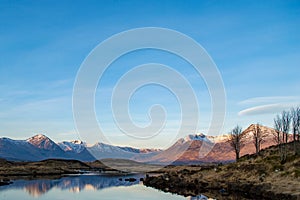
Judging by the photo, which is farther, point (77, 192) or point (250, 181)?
point (77, 192)

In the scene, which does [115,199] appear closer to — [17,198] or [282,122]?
[17,198]

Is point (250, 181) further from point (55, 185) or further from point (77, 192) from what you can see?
point (55, 185)

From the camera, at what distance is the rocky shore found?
63875mm

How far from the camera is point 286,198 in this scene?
186 ft

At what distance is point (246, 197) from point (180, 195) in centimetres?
1369

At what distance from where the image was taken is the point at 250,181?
251ft

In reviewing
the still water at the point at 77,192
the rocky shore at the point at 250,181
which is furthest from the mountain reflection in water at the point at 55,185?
the rocky shore at the point at 250,181

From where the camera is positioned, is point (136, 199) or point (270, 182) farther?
point (270, 182)

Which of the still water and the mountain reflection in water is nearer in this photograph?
the still water

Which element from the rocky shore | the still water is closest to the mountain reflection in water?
the still water

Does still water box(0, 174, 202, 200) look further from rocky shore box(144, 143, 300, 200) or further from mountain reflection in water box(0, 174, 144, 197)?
rocky shore box(144, 143, 300, 200)

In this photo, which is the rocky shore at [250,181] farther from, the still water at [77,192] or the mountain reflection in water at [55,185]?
the mountain reflection in water at [55,185]

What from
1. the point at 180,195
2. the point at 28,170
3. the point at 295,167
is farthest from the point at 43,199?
the point at 28,170

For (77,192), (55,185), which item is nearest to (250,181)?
(77,192)
